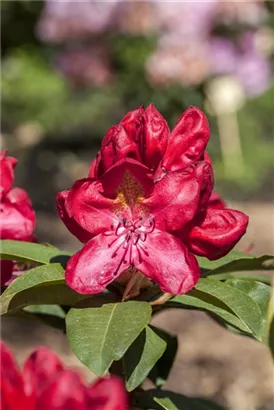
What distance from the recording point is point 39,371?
944 mm

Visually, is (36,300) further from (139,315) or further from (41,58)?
(41,58)

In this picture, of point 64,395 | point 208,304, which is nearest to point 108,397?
point 64,395

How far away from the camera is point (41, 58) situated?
27.7ft

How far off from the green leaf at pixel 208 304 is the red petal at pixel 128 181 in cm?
15

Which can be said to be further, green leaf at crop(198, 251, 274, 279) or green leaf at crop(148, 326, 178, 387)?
green leaf at crop(148, 326, 178, 387)

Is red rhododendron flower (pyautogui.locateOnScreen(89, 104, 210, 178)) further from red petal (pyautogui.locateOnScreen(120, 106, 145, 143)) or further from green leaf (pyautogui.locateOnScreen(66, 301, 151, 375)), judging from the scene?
green leaf (pyautogui.locateOnScreen(66, 301, 151, 375))

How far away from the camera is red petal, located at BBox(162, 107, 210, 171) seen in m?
1.29

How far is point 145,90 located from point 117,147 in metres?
4.30

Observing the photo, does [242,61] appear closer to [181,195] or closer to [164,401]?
[164,401]

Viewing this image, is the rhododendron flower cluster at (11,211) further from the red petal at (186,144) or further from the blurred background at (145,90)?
the blurred background at (145,90)

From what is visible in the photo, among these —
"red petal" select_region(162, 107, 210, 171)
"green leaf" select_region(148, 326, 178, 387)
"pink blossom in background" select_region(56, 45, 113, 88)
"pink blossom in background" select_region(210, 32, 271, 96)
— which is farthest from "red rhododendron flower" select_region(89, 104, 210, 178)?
"pink blossom in background" select_region(56, 45, 113, 88)

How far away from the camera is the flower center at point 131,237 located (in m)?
1.25

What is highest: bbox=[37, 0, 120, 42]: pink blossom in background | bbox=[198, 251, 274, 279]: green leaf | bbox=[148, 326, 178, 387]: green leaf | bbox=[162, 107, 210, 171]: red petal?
bbox=[162, 107, 210, 171]: red petal

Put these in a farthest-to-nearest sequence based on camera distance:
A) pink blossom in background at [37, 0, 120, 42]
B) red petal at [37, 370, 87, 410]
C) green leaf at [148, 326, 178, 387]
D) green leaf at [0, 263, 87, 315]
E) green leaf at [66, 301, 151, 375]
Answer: pink blossom in background at [37, 0, 120, 42]
green leaf at [148, 326, 178, 387]
green leaf at [0, 263, 87, 315]
green leaf at [66, 301, 151, 375]
red petal at [37, 370, 87, 410]
